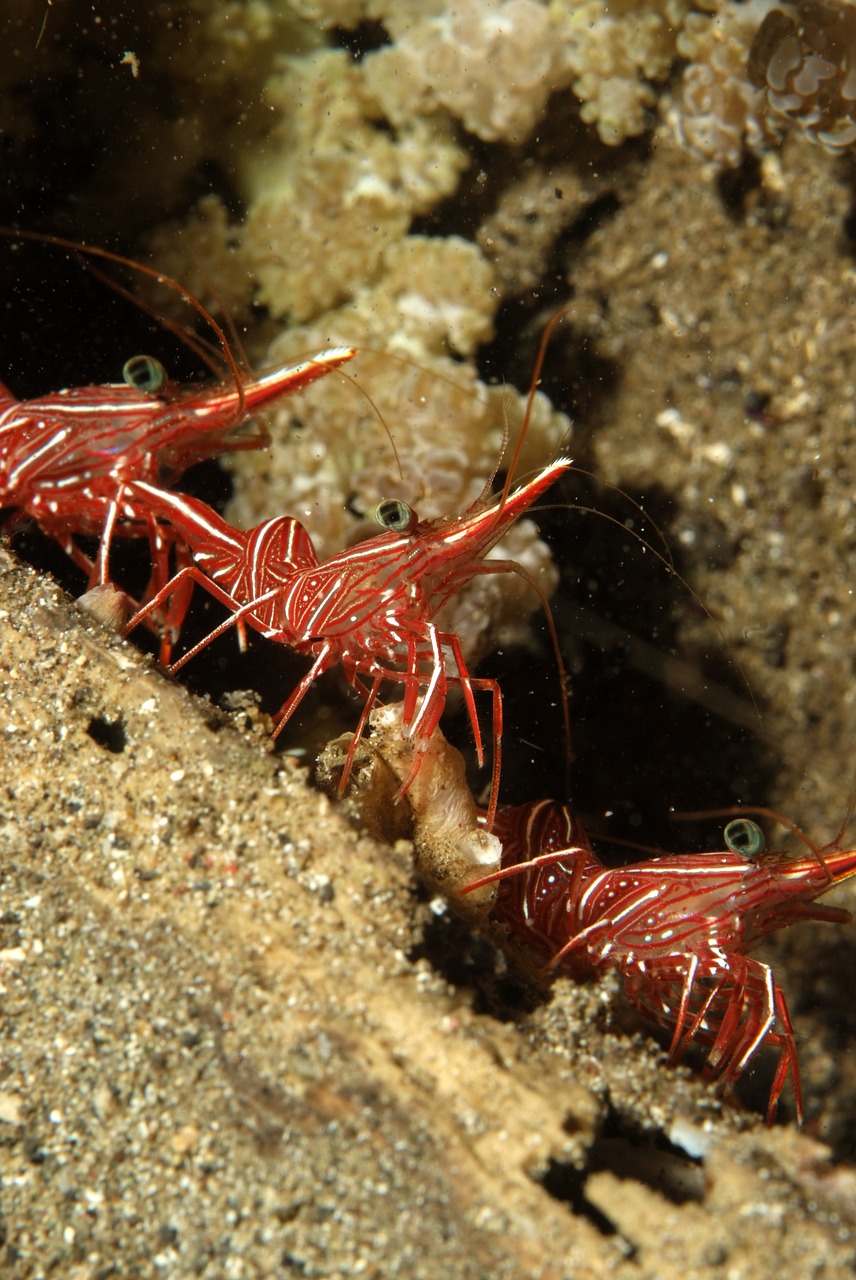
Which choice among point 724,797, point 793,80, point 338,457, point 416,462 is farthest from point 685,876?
point 793,80

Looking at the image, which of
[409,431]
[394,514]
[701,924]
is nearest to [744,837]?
[701,924]

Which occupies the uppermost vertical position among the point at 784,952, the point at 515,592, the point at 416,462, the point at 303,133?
the point at 303,133

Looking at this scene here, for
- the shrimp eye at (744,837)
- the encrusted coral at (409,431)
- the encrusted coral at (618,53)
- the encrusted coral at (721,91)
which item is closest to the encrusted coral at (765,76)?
the encrusted coral at (721,91)

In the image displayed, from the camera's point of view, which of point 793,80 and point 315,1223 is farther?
point 793,80

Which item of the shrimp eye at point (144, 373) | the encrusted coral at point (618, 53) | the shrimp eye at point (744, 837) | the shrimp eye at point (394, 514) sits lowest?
the shrimp eye at point (744, 837)

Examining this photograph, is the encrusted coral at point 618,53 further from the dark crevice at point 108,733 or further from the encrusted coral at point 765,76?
the dark crevice at point 108,733

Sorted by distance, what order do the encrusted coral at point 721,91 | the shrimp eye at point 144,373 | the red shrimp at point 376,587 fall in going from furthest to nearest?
the encrusted coral at point 721,91 → the shrimp eye at point 144,373 → the red shrimp at point 376,587

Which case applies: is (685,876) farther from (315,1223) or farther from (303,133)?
(303,133)
